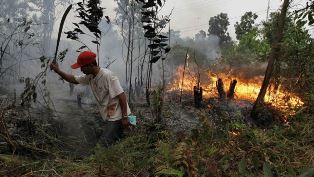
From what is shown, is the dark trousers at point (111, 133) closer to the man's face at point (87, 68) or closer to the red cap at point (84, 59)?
the man's face at point (87, 68)

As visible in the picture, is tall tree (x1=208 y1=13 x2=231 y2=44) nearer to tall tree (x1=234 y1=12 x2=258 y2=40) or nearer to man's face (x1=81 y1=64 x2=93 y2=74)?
tall tree (x1=234 y1=12 x2=258 y2=40)

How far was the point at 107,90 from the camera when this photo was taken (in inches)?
181

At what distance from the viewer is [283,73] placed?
866cm

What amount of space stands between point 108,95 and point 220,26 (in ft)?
95.4

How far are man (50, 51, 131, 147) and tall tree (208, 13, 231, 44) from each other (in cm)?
2896

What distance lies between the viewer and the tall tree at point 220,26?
3228cm

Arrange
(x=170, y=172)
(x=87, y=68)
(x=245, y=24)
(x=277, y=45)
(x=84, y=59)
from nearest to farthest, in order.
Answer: (x=170, y=172) < (x=84, y=59) < (x=87, y=68) < (x=277, y=45) < (x=245, y=24)

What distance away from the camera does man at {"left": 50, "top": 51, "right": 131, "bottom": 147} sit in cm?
454

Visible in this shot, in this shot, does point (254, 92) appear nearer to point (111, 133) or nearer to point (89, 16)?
point (89, 16)

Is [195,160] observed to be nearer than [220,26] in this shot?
Yes

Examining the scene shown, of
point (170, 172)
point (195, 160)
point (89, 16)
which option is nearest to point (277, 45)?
point (89, 16)

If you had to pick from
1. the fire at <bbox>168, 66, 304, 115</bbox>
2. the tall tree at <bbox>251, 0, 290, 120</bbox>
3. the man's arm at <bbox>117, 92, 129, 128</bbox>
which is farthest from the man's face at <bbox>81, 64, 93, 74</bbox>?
the fire at <bbox>168, 66, 304, 115</bbox>

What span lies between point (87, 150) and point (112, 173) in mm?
1781

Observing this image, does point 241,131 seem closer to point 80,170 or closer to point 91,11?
point 80,170
